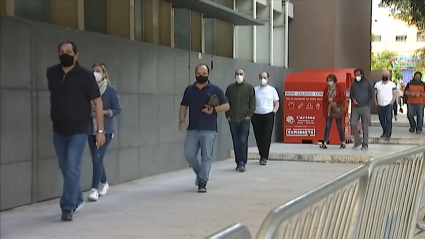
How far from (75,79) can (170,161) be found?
4.66 m

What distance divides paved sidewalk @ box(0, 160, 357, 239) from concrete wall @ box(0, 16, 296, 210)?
314mm

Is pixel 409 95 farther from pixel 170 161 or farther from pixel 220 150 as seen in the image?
pixel 170 161

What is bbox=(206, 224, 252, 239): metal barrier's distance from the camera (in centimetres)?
212

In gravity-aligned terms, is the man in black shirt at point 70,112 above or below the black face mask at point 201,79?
below

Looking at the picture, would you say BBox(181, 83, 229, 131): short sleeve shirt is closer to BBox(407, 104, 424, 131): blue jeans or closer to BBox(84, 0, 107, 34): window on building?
BBox(84, 0, 107, 34): window on building

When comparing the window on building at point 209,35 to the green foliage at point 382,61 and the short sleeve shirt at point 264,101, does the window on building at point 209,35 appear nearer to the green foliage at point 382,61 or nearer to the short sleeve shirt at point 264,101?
the short sleeve shirt at point 264,101

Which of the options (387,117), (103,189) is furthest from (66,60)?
(387,117)

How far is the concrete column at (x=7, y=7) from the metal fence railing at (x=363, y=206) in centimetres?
494

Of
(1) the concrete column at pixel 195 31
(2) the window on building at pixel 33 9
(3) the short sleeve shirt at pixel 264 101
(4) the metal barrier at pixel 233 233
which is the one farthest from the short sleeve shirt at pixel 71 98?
(1) the concrete column at pixel 195 31

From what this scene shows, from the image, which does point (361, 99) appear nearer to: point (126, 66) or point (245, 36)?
point (245, 36)

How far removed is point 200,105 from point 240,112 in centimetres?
257

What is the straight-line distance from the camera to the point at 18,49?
708 cm

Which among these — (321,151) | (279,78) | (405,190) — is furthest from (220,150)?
(405,190)

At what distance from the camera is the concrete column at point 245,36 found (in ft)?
52.8
